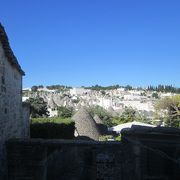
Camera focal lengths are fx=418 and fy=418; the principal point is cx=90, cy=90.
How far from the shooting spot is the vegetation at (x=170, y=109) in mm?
45438

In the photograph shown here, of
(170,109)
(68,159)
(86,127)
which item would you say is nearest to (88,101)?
(170,109)

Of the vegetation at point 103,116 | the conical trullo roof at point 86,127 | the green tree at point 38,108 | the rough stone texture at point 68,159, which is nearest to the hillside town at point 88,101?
the vegetation at point 103,116

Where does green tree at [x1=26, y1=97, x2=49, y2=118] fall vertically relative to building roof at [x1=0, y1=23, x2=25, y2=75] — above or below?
below

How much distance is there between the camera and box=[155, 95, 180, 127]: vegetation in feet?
149

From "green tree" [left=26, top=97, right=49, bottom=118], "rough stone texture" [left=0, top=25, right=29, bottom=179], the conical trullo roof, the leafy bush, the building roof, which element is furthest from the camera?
"green tree" [left=26, top=97, right=49, bottom=118]

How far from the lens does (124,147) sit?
10750 mm

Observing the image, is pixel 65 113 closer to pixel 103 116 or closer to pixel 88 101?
pixel 103 116

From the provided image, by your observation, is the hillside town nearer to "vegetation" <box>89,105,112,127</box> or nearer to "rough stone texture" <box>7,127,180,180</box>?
"vegetation" <box>89,105,112,127</box>

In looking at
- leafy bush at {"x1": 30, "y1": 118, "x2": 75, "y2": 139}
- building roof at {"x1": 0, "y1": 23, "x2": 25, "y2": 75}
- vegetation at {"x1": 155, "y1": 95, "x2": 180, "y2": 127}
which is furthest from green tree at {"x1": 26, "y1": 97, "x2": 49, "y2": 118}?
building roof at {"x1": 0, "y1": 23, "x2": 25, "y2": 75}

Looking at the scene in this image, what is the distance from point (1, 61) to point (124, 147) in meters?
3.95

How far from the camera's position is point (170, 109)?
49.1 metres

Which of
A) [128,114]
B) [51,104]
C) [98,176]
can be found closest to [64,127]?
[98,176]

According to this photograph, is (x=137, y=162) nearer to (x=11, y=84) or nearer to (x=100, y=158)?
(x=100, y=158)

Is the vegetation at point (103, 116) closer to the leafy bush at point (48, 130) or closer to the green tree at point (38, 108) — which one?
the green tree at point (38, 108)
